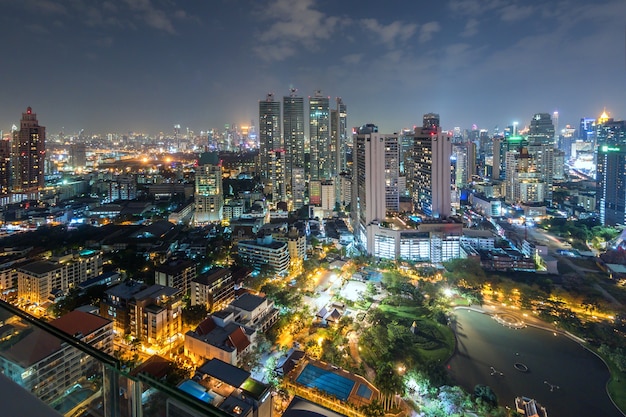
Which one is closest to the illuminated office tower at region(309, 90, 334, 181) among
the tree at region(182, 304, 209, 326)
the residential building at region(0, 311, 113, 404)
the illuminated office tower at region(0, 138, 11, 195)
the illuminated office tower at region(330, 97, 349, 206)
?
the illuminated office tower at region(330, 97, 349, 206)

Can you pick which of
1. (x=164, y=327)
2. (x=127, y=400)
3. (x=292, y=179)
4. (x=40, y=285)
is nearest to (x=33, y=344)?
(x=127, y=400)

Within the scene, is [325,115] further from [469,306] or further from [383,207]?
[469,306]

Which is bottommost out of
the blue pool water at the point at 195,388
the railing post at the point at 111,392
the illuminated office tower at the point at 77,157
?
the blue pool water at the point at 195,388

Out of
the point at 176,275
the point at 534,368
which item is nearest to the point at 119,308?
the point at 176,275

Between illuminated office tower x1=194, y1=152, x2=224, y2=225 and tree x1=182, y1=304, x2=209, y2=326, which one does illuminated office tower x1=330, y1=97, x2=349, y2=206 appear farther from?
tree x1=182, y1=304, x2=209, y2=326

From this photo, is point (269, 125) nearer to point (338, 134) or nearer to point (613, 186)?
point (338, 134)

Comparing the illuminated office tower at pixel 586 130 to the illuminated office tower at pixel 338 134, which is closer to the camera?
the illuminated office tower at pixel 338 134

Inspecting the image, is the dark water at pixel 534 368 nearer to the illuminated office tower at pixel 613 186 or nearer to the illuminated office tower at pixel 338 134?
the illuminated office tower at pixel 613 186

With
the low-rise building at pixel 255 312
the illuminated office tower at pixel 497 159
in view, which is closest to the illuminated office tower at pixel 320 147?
the illuminated office tower at pixel 497 159
